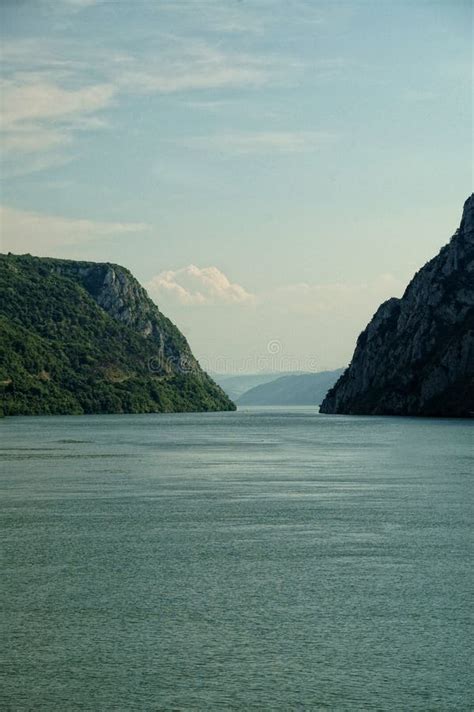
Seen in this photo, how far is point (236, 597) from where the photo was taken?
34844 mm

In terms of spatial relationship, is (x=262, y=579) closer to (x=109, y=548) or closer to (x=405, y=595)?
(x=405, y=595)

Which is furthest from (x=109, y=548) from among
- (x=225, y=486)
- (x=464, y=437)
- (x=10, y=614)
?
(x=464, y=437)

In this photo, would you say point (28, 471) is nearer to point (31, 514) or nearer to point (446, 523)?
point (31, 514)

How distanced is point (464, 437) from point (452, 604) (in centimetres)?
12278

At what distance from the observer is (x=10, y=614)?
32312 mm

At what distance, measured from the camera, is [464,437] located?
503 feet

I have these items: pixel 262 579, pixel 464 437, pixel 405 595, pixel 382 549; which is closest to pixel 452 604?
pixel 405 595

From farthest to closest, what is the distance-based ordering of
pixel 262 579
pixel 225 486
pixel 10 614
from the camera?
pixel 225 486 < pixel 262 579 < pixel 10 614

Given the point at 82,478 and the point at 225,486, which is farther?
the point at 82,478

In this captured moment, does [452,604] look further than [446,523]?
No

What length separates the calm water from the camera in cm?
2511

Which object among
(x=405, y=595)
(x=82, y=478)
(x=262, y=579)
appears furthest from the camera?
(x=82, y=478)

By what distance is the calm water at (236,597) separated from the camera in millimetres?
25109

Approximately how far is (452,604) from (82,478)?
52.7m
